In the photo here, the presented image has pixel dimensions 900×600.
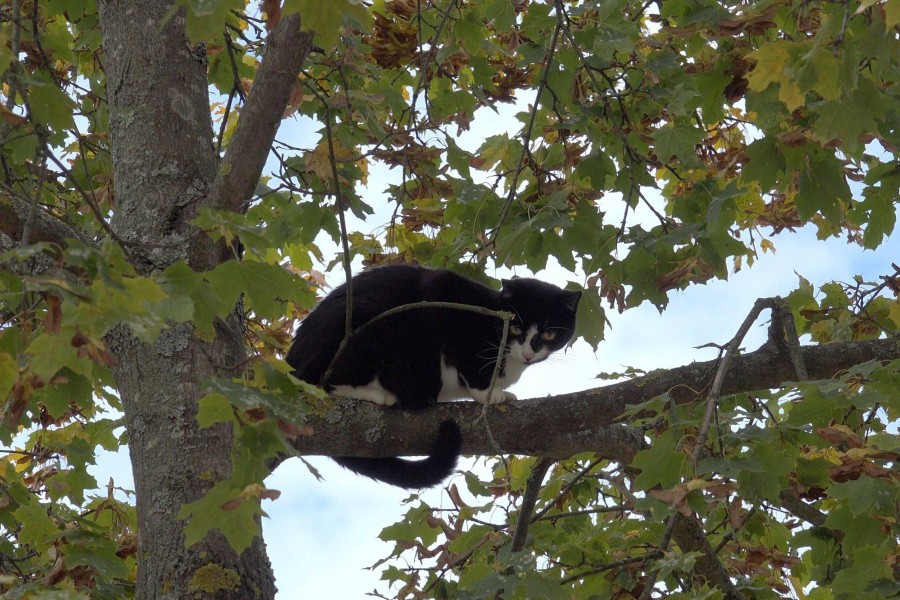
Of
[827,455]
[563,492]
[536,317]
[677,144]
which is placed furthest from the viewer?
[536,317]

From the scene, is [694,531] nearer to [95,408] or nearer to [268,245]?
[268,245]

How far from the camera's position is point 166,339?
9.52 feet

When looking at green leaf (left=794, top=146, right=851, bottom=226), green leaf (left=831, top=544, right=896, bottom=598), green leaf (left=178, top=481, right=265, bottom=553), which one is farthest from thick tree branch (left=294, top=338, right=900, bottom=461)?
green leaf (left=178, top=481, right=265, bottom=553)

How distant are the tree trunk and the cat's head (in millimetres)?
1974

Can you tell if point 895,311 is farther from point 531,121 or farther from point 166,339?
point 166,339

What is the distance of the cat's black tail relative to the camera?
3.35 m

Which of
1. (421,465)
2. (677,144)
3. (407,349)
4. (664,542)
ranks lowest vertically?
(664,542)

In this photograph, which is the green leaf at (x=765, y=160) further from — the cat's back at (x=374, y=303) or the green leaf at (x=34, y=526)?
the green leaf at (x=34, y=526)

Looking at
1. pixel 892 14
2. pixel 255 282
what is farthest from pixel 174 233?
pixel 892 14

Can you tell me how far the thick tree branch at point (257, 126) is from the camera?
2.91 metres

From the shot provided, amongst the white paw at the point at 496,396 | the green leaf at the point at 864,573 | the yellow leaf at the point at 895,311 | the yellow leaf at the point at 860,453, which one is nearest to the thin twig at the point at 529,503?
the white paw at the point at 496,396

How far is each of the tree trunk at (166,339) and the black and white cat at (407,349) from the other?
78cm

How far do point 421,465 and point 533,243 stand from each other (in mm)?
1087

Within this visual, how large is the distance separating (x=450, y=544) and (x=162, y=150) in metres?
2.20
